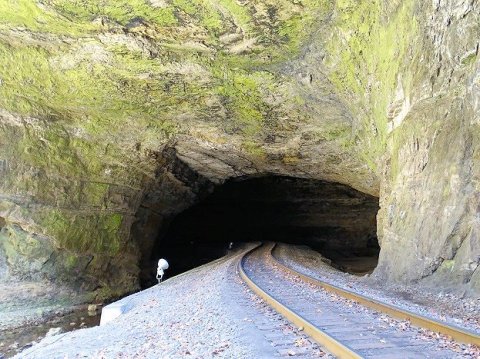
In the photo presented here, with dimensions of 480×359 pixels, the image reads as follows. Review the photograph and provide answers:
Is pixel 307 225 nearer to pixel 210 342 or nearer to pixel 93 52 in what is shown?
pixel 93 52

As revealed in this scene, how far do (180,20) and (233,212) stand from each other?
2496 centimetres

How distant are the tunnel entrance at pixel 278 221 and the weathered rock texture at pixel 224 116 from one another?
27.1 ft

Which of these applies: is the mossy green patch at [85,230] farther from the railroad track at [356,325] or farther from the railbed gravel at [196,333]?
the railroad track at [356,325]

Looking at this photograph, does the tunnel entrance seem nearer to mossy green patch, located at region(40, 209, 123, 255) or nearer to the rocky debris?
mossy green patch, located at region(40, 209, 123, 255)

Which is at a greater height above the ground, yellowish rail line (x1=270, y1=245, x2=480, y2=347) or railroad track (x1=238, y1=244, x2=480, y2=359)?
yellowish rail line (x1=270, y1=245, x2=480, y2=347)

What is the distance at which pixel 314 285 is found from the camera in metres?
9.43

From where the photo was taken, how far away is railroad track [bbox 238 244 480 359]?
4395 mm

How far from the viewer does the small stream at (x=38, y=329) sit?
11.1 meters

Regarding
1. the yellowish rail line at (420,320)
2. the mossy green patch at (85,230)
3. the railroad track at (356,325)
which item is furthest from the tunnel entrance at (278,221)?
the yellowish rail line at (420,320)

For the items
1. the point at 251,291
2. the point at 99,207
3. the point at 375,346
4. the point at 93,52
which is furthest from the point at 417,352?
the point at 99,207

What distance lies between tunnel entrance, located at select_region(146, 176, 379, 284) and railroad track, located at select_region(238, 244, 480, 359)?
1945cm

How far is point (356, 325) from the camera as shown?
18.2 feet

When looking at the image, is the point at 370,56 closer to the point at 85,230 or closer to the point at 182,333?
the point at 182,333

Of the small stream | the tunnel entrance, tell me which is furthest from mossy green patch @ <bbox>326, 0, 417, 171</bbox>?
the tunnel entrance
